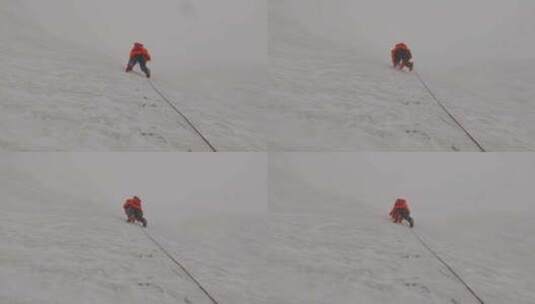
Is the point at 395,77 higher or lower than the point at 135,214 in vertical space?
higher

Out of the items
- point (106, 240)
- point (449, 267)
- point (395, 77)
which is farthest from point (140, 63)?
point (449, 267)

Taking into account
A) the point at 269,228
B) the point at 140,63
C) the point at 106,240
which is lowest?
the point at 106,240

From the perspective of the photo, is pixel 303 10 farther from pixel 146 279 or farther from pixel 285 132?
pixel 146 279

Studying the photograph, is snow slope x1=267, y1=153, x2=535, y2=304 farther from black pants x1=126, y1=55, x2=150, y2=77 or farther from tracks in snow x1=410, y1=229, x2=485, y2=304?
black pants x1=126, y1=55, x2=150, y2=77

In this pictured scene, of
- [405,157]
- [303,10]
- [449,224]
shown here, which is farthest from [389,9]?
[449,224]

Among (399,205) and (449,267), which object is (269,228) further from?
(449,267)

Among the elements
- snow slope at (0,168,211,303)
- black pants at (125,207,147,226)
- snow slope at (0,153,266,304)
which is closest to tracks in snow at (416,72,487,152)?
snow slope at (0,153,266,304)
